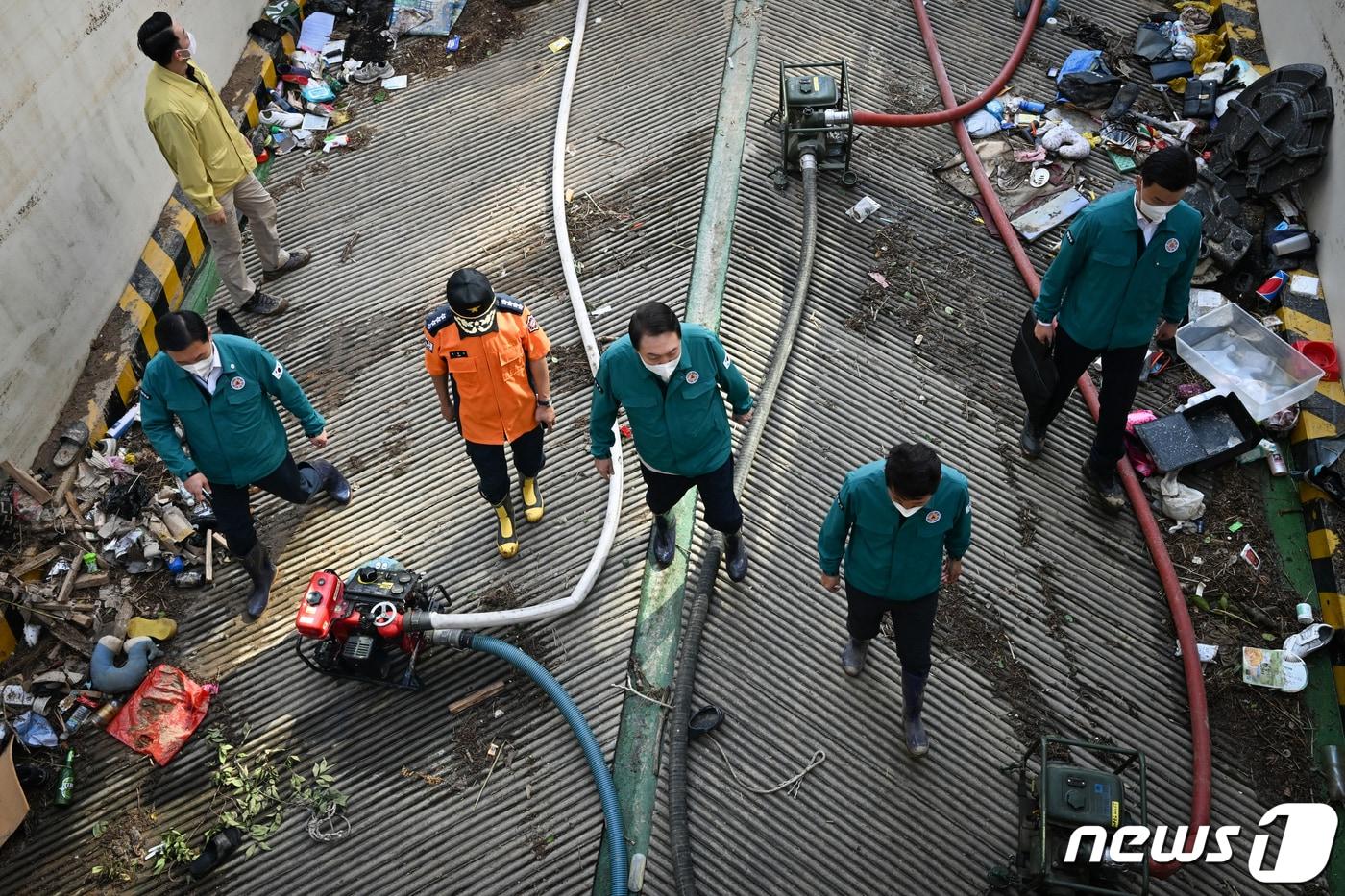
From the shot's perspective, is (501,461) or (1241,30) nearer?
(501,461)

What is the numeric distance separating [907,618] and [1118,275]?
184 cm

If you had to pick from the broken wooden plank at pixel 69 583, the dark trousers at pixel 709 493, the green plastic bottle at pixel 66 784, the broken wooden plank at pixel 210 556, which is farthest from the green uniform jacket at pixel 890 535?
the broken wooden plank at pixel 69 583

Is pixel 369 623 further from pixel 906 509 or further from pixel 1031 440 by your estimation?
pixel 1031 440

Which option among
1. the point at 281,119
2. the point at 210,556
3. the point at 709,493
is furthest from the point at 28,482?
the point at 709,493

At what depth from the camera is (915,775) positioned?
13.7ft

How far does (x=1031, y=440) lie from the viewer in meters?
5.09

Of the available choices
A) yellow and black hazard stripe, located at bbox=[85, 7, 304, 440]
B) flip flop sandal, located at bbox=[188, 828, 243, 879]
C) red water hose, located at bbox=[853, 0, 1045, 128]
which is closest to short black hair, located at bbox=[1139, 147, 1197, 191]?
red water hose, located at bbox=[853, 0, 1045, 128]

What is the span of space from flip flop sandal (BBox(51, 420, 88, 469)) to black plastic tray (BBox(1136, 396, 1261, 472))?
5904mm

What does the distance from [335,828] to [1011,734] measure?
3031 millimetres

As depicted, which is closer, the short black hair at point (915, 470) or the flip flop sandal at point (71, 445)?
the short black hair at point (915, 470)

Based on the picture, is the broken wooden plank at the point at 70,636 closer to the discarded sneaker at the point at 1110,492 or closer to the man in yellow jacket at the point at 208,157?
the man in yellow jacket at the point at 208,157

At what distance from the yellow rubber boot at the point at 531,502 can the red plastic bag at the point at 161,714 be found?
5.72 ft

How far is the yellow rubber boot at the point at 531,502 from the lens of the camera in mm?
4961

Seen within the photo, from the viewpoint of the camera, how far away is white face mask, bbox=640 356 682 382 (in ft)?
12.5
